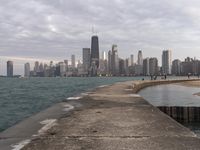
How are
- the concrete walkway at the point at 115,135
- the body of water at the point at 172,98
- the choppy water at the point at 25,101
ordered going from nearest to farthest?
the concrete walkway at the point at 115,135 < the choppy water at the point at 25,101 < the body of water at the point at 172,98

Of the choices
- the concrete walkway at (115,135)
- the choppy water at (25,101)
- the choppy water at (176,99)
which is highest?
the concrete walkway at (115,135)

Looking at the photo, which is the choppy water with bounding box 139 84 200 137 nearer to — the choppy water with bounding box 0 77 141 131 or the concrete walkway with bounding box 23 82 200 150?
the concrete walkway with bounding box 23 82 200 150

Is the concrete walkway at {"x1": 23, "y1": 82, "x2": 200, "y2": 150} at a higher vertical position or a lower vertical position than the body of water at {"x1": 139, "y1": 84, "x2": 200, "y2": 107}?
higher

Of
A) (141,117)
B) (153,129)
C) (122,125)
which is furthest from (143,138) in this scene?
(141,117)

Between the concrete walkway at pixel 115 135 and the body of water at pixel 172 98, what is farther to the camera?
the body of water at pixel 172 98

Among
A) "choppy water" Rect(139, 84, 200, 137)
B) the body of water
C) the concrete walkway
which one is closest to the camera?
the concrete walkway

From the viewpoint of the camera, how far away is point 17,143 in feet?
26.9

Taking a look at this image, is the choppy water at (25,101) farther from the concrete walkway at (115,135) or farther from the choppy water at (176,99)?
the choppy water at (176,99)

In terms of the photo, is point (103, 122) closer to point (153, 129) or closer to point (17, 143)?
point (153, 129)

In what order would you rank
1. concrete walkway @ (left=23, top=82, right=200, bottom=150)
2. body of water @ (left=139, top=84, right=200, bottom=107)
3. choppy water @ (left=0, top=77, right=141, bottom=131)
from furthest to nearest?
body of water @ (left=139, top=84, right=200, bottom=107), choppy water @ (left=0, top=77, right=141, bottom=131), concrete walkway @ (left=23, top=82, right=200, bottom=150)

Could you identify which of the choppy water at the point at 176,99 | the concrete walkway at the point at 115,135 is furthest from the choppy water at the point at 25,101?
the choppy water at the point at 176,99

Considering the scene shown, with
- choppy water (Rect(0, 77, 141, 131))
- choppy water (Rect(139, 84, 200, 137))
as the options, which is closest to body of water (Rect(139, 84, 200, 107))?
choppy water (Rect(139, 84, 200, 137))

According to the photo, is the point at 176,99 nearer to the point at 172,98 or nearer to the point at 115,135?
the point at 172,98

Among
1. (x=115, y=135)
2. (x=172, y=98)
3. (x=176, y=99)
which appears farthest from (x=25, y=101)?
(x=115, y=135)
